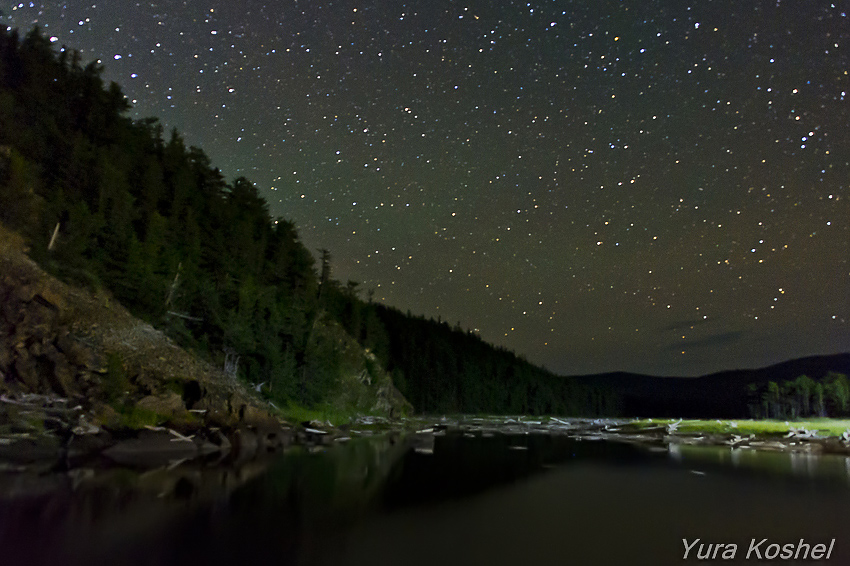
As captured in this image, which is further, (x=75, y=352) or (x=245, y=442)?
(x=245, y=442)

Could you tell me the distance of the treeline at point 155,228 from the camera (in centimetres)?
3669

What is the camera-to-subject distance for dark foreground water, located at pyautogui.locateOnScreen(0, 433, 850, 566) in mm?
10430

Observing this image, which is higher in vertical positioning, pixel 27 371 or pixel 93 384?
pixel 27 371

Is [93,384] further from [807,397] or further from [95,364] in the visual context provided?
[807,397]

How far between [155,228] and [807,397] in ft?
364

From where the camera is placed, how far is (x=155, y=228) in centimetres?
4347

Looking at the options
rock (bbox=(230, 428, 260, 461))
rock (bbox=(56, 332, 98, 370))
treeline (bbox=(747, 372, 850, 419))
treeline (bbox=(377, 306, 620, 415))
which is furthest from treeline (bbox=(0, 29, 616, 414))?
treeline (bbox=(747, 372, 850, 419))

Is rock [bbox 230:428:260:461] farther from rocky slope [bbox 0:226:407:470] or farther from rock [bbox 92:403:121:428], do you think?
rock [bbox 92:403:121:428]

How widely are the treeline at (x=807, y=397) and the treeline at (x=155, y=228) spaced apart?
8266 centimetres

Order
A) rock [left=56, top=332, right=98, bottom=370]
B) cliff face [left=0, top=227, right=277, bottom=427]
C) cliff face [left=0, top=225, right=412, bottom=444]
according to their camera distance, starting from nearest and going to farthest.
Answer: cliff face [left=0, top=225, right=412, bottom=444] → cliff face [left=0, top=227, right=277, bottom=427] → rock [left=56, top=332, right=98, bottom=370]

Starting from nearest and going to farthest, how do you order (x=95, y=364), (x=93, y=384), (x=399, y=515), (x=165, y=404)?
(x=399, y=515)
(x=93, y=384)
(x=95, y=364)
(x=165, y=404)

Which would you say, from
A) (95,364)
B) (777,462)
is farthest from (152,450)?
(777,462)

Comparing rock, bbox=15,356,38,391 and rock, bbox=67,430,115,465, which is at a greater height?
rock, bbox=15,356,38,391

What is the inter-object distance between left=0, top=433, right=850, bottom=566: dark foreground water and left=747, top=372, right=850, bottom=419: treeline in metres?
72.7
